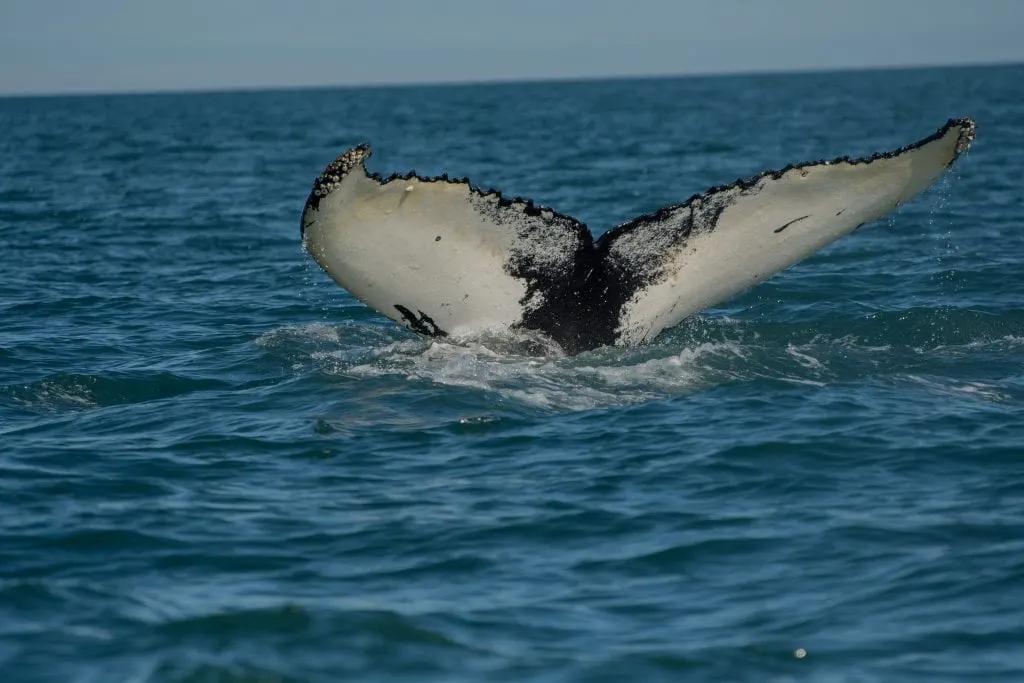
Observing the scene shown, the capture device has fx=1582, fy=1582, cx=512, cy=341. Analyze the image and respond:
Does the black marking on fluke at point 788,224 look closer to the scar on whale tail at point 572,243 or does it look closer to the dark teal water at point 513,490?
the scar on whale tail at point 572,243

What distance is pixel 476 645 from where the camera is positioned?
5938 millimetres

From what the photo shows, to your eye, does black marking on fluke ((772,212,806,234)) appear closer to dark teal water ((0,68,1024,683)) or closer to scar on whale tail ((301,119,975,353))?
scar on whale tail ((301,119,975,353))

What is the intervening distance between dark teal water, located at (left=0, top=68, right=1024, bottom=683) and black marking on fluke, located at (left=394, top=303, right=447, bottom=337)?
0.32 metres

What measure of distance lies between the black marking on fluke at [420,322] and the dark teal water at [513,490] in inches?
12.7

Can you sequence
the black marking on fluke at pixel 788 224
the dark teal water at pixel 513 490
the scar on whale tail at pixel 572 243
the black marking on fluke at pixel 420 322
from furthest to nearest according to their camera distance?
1. the black marking on fluke at pixel 420 322
2. the black marking on fluke at pixel 788 224
3. the scar on whale tail at pixel 572 243
4. the dark teal water at pixel 513 490

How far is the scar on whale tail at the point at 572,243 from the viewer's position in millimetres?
8227

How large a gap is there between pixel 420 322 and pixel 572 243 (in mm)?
1029

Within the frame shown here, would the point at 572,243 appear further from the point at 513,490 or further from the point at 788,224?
the point at 513,490

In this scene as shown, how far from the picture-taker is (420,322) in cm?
922

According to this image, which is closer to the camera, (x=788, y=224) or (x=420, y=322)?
(x=788, y=224)

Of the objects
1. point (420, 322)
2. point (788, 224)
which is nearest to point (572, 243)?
point (420, 322)

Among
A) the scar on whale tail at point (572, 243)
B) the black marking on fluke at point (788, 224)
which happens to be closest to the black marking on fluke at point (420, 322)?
the scar on whale tail at point (572, 243)

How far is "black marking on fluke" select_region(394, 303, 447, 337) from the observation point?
9055 mm

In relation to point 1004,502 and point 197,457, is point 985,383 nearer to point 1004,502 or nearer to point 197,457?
point 1004,502
